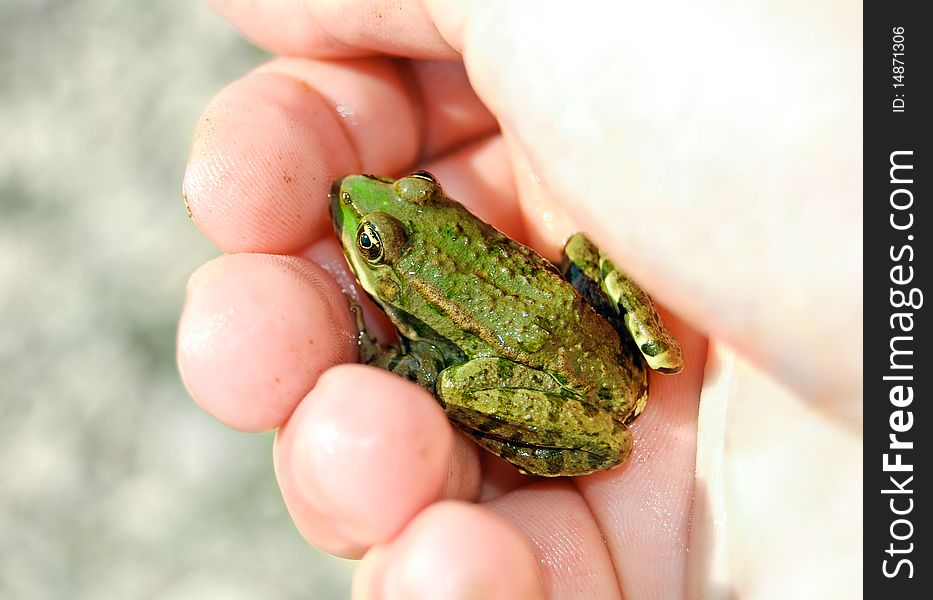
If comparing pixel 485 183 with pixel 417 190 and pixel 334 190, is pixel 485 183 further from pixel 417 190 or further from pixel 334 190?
pixel 334 190

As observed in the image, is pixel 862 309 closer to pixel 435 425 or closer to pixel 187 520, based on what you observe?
pixel 435 425

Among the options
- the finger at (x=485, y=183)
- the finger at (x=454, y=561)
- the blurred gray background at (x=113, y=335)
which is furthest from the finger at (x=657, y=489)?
the blurred gray background at (x=113, y=335)

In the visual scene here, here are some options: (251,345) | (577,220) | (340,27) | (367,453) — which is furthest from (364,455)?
(340,27)

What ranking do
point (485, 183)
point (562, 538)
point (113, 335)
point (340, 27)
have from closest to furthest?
point (562, 538) < point (340, 27) < point (485, 183) < point (113, 335)

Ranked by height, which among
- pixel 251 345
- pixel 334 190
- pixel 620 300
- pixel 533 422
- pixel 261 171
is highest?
pixel 261 171

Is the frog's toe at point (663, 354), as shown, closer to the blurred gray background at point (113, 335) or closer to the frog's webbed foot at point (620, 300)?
the frog's webbed foot at point (620, 300)

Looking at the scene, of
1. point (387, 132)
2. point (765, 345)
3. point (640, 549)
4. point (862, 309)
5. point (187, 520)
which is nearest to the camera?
point (862, 309)

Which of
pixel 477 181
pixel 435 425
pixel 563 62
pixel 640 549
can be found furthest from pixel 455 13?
pixel 640 549
